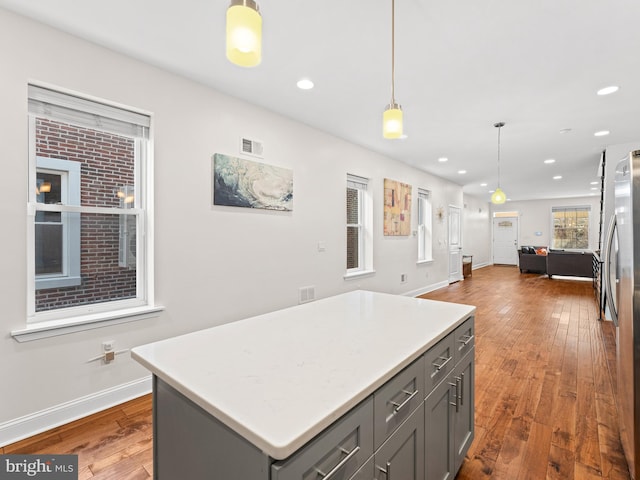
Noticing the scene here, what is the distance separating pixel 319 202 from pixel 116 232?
2.26 m

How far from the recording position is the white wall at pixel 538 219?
36.0ft

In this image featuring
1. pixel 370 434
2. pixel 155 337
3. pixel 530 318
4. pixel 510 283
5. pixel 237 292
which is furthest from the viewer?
pixel 510 283

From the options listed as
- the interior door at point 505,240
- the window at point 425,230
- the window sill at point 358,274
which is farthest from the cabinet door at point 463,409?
the interior door at point 505,240

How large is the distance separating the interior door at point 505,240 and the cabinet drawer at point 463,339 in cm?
1254

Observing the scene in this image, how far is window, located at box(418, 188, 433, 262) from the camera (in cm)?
684

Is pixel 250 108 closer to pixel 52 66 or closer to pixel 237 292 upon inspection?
pixel 52 66

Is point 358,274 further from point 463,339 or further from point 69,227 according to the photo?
point 69,227

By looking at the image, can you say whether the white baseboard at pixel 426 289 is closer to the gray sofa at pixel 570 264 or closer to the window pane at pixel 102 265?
the gray sofa at pixel 570 264

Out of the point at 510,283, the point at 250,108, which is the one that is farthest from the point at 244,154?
the point at 510,283

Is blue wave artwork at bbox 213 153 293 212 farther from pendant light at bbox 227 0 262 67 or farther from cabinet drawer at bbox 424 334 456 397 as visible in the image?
cabinet drawer at bbox 424 334 456 397

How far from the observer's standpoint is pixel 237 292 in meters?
3.11

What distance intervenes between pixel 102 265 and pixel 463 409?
2.66 meters

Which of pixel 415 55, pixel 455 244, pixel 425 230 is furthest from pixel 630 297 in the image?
pixel 455 244

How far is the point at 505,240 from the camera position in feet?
41.3
